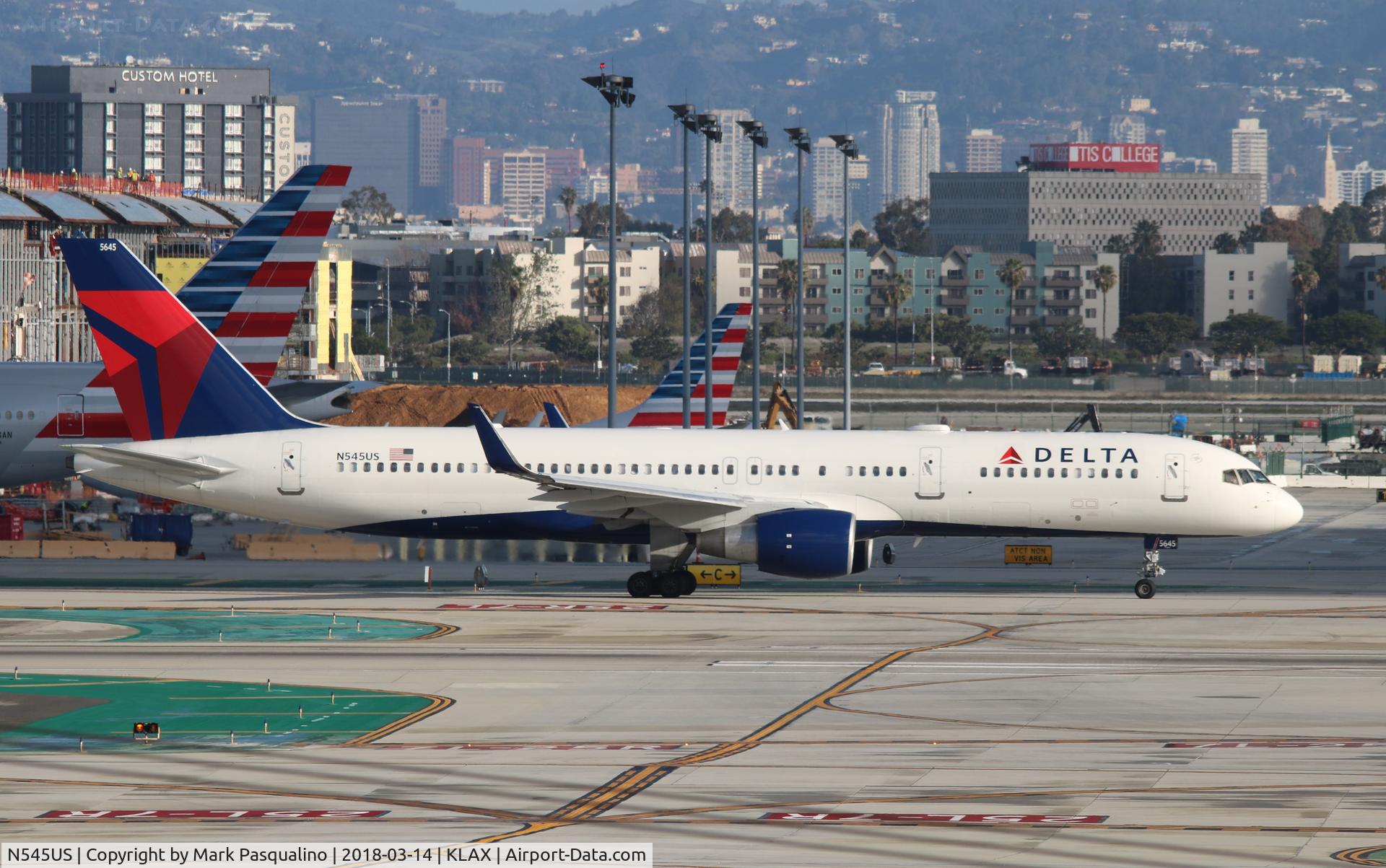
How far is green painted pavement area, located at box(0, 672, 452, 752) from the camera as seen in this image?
27.6m

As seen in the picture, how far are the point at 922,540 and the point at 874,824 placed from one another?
40.1m

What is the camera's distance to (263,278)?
50969mm

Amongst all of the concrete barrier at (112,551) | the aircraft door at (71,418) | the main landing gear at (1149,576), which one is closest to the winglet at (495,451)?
the main landing gear at (1149,576)

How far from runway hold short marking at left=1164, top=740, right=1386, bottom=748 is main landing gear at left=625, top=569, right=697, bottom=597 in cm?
1993

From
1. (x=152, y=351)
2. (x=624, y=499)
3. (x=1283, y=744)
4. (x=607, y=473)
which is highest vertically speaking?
(x=152, y=351)

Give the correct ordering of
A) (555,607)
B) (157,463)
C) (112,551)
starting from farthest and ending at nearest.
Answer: (112,551)
(157,463)
(555,607)

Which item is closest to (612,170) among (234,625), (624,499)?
(624,499)

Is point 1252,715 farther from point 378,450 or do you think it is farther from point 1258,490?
point 378,450

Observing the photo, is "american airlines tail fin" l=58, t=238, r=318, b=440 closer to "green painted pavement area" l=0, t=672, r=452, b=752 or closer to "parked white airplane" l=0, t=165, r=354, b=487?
"parked white airplane" l=0, t=165, r=354, b=487

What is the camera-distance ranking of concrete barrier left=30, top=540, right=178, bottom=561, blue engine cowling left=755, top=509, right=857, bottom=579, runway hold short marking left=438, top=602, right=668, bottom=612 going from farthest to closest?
concrete barrier left=30, top=540, right=178, bottom=561 → runway hold short marking left=438, top=602, right=668, bottom=612 → blue engine cowling left=755, top=509, right=857, bottom=579

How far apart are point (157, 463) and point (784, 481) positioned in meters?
15.8

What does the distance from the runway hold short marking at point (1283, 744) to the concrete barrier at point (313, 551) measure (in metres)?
32.2

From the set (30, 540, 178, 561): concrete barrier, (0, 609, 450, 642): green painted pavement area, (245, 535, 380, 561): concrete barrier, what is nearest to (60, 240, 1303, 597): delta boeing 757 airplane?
(0, 609, 450, 642): green painted pavement area

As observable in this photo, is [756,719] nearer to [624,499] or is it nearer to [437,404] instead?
[624,499]
